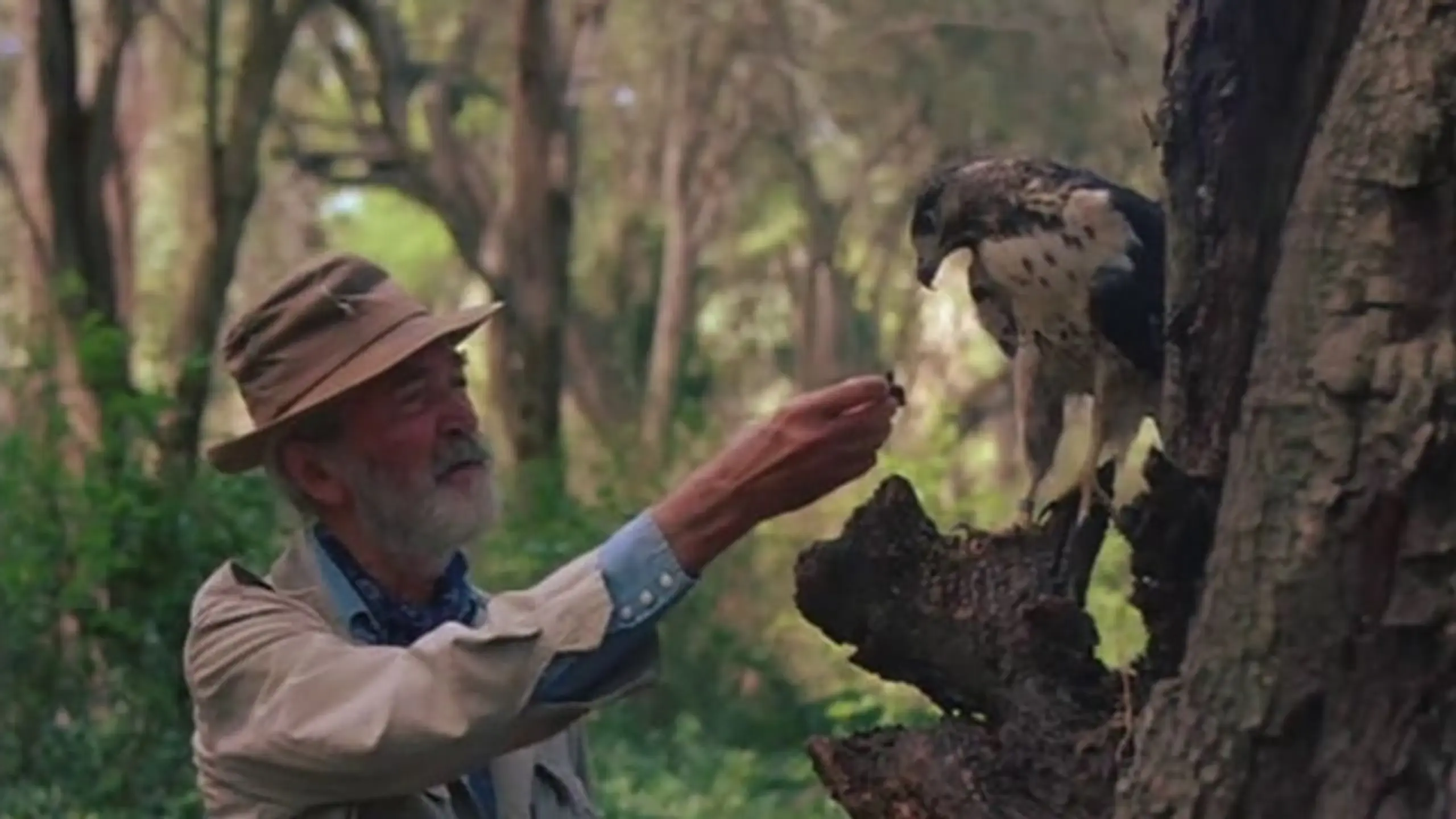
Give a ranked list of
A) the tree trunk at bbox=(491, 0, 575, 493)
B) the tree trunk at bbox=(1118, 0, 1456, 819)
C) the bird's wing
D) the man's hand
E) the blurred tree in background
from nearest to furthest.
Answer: the tree trunk at bbox=(1118, 0, 1456, 819) → the man's hand → the bird's wing → the blurred tree in background → the tree trunk at bbox=(491, 0, 575, 493)

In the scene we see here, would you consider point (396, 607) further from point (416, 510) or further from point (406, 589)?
point (416, 510)

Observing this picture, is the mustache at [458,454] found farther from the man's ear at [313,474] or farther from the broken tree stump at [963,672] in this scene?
the broken tree stump at [963,672]

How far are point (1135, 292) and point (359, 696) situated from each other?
4.04ft

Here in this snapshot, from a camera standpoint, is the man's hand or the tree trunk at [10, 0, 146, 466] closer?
the man's hand

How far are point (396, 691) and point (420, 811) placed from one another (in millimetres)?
283

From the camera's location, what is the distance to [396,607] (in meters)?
3.10

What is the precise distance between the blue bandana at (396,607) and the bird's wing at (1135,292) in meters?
0.88

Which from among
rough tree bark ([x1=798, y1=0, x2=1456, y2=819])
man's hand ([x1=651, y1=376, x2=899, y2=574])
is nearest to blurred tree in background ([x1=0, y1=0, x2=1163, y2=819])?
man's hand ([x1=651, y1=376, x2=899, y2=574])

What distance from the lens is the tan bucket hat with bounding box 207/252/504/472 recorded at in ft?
9.84

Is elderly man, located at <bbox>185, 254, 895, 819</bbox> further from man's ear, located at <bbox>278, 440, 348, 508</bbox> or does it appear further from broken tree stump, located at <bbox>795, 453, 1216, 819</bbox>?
broken tree stump, located at <bbox>795, 453, 1216, 819</bbox>

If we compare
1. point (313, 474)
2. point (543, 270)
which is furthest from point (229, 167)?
point (313, 474)

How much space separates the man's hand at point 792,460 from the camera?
2672mm

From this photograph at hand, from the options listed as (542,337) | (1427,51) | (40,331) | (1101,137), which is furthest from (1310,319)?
(1101,137)

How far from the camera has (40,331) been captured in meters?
8.12
